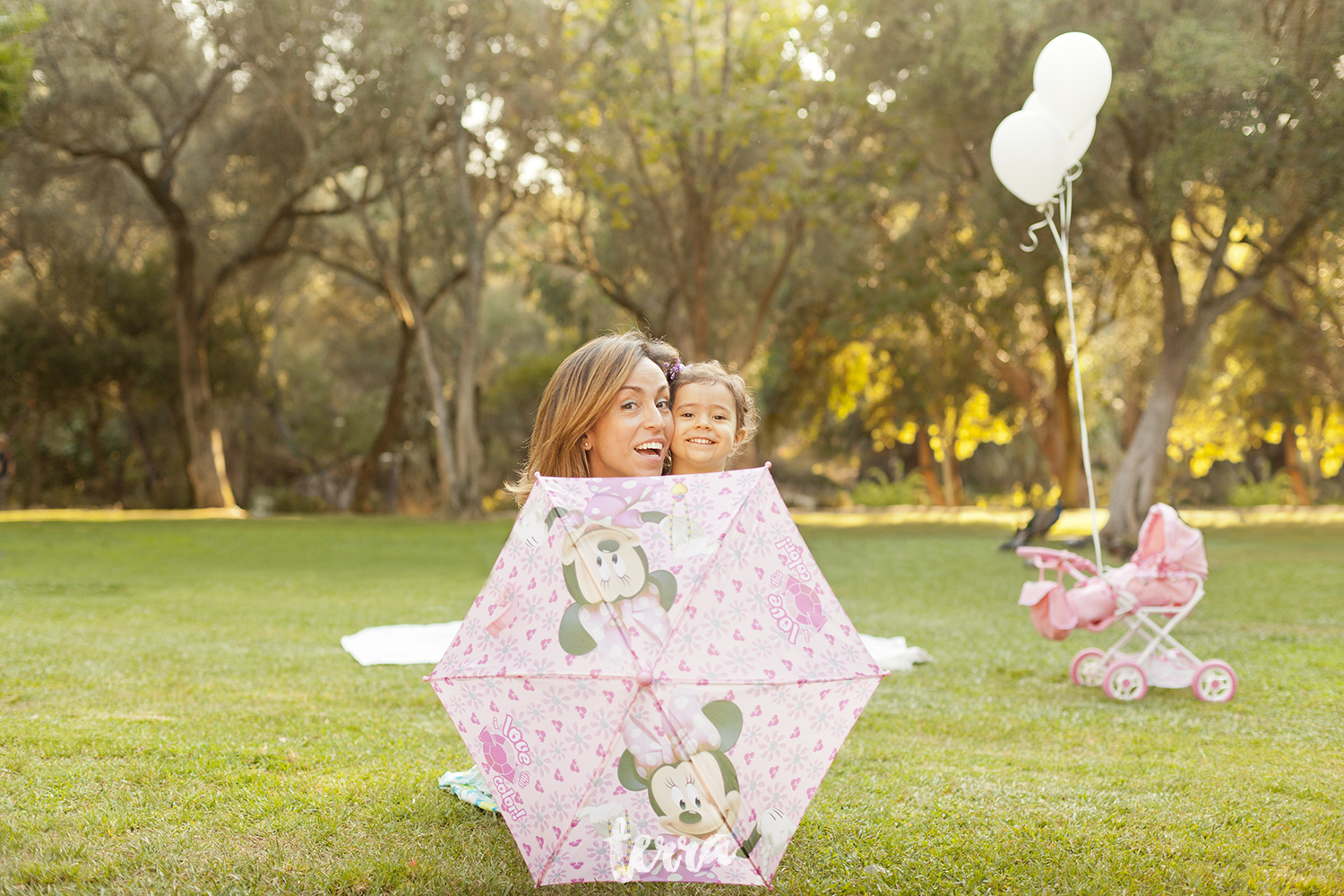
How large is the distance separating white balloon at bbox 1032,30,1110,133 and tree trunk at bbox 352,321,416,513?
58.4 ft

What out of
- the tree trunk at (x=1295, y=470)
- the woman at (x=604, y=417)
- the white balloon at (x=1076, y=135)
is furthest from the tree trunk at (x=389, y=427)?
the tree trunk at (x=1295, y=470)

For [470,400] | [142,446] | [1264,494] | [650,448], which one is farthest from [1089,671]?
[142,446]

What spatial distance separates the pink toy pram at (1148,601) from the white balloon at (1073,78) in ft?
12.5

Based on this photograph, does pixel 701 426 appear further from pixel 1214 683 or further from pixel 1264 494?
pixel 1264 494

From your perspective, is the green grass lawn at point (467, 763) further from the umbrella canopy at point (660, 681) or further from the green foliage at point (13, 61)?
the green foliage at point (13, 61)

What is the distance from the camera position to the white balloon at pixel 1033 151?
812 centimetres

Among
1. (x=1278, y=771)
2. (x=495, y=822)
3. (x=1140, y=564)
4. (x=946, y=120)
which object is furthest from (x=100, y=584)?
(x=946, y=120)

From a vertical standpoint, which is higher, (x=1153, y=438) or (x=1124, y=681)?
(x=1124, y=681)

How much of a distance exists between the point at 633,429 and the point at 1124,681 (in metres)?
3.49

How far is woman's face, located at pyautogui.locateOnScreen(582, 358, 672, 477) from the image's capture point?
3332mm

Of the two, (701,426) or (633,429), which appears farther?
(701,426)

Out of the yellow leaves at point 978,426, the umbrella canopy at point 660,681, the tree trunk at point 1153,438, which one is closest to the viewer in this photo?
the umbrella canopy at point 660,681

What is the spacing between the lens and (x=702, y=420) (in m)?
3.62

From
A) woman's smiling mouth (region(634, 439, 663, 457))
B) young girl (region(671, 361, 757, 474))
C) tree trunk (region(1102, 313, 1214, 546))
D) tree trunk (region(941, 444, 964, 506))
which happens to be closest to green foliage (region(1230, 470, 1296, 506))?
tree trunk (region(941, 444, 964, 506))
